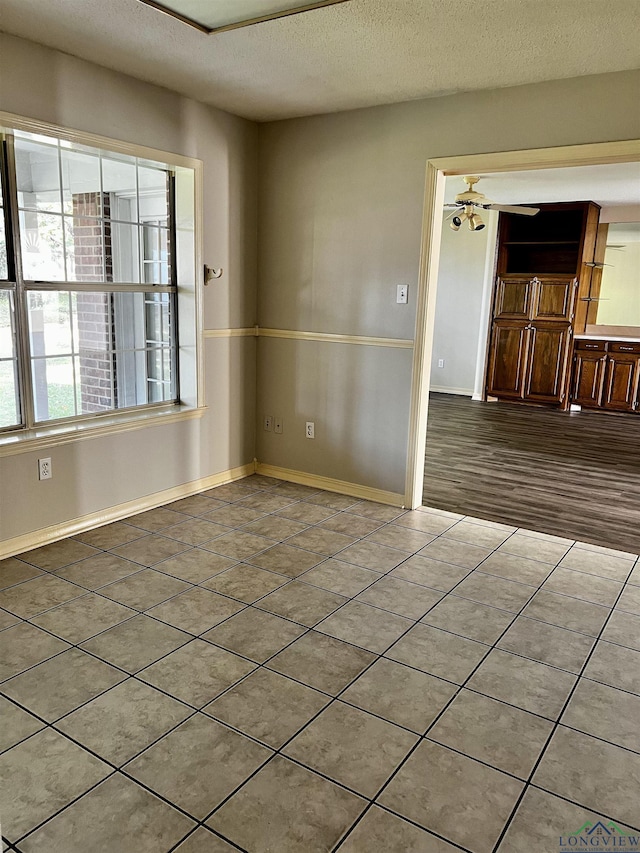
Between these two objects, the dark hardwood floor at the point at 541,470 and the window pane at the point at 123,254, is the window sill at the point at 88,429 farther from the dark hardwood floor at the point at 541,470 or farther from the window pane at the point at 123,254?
the dark hardwood floor at the point at 541,470

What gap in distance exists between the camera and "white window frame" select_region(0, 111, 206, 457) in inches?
129

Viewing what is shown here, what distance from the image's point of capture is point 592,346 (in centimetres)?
762

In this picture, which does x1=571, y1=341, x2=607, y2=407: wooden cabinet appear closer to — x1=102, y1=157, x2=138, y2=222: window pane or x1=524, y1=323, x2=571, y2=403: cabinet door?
x1=524, y1=323, x2=571, y2=403: cabinet door

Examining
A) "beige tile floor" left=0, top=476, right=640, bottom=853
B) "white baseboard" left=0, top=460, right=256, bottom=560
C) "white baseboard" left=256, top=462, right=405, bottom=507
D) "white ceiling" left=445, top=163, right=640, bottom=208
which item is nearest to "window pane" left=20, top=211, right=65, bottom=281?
"white baseboard" left=0, top=460, right=256, bottom=560

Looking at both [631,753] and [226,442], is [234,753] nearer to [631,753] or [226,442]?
[631,753]

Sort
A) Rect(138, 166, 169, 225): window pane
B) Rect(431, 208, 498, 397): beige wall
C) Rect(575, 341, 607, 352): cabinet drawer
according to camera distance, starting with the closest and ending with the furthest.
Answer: Rect(138, 166, 169, 225): window pane, Rect(575, 341, 607, 352): cabinet drawer, Rect(431, 208, 498, 397): beige wall

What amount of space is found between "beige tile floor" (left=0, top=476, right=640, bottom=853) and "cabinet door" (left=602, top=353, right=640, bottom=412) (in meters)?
4.60

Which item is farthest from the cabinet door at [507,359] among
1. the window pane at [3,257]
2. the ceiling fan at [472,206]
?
the window pane at [3,257]

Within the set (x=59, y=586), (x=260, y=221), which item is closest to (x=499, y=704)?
(x=59, y=586)

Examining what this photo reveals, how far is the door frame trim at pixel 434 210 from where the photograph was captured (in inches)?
124

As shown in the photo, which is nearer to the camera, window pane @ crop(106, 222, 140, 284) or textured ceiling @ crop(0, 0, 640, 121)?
textured ceiling @ crop(0, 0, 640, 121)

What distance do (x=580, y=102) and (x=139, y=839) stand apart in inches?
136

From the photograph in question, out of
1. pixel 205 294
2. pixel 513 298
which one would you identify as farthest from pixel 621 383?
pixel 205 294

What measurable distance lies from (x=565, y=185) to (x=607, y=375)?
233 cm
